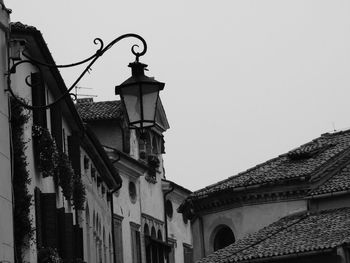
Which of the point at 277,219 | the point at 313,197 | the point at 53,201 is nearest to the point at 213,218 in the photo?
the point at 277,219

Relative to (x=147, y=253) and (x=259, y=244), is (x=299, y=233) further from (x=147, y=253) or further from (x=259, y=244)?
(x=147, y=253)

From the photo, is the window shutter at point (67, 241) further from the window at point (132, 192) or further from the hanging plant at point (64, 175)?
the window at point (132, 192)

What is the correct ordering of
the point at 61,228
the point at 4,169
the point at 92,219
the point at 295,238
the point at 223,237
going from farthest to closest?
the point at 223,237, the point at 92,219, the point at 295,238, the point at 61,228, the point at 4,169

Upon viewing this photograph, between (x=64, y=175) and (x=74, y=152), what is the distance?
530 centimetres

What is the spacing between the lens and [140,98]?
715 inches

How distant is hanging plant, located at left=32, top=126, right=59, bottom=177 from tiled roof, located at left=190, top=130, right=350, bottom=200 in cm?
1947

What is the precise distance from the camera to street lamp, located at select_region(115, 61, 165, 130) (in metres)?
18.1

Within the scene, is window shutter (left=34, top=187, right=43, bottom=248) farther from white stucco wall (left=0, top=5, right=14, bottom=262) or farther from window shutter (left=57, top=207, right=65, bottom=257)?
white stucco wall (left=0, top=5, right=14, bottom=262)

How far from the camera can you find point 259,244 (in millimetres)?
43469

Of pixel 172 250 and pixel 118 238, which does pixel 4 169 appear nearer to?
pixel 118 238

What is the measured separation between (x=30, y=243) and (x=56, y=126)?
743cm

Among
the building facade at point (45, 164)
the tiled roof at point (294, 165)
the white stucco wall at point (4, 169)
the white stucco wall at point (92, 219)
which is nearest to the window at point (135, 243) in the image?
the white stucco wall at point (92, 219)

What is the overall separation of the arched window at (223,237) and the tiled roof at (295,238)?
5.72 meters

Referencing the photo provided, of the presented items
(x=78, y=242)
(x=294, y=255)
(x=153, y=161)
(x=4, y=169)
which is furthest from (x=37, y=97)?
(x=153, y=161)
